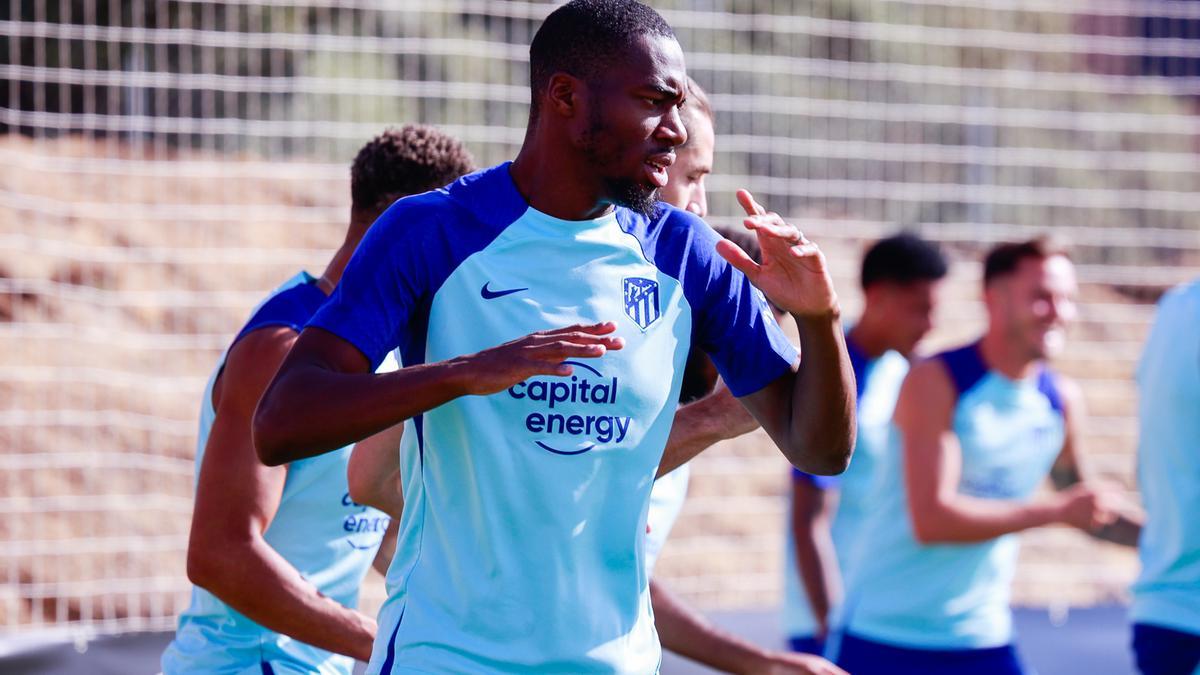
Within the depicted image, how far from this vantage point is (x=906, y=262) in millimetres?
5633

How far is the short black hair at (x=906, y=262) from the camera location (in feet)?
18.5

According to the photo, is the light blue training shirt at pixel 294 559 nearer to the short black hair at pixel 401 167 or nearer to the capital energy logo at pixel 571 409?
the short black hair at pixel 401 167

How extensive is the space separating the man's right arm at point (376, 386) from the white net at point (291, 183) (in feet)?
16.0

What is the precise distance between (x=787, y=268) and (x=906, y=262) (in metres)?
3.60

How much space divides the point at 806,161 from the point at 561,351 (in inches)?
274

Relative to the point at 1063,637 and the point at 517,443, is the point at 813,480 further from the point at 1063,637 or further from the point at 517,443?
the point at 517,443

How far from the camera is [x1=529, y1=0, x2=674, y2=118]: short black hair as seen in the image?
2.15m

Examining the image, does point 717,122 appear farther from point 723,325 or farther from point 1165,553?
point 723,325

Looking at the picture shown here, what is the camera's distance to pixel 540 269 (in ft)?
7.04

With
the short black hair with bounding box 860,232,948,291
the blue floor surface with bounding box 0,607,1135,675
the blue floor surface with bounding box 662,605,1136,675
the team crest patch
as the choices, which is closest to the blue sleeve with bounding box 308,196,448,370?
the team crest patch

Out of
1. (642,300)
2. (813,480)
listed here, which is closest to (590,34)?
(642,300)

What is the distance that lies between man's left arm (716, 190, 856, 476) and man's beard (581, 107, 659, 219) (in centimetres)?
13

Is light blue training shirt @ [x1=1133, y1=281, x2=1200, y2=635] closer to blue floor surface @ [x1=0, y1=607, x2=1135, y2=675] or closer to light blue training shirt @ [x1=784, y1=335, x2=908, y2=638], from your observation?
light blue training shirt @ [x1=784, y1=335, x2=908, y2=638]

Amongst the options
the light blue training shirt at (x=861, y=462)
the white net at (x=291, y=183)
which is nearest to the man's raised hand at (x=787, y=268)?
the light blue training shirt at (x=861, y=462)
